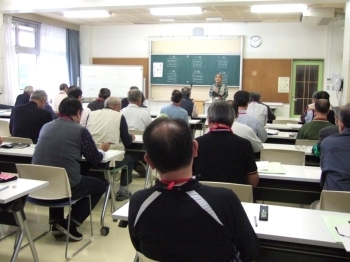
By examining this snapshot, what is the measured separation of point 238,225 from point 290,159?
2.52 m

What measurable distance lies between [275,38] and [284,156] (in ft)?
24.0

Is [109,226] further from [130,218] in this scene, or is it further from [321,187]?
[130,218]

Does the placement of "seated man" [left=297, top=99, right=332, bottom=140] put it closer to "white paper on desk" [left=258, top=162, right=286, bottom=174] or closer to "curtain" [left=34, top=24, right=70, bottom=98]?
"white paper on desk" [left=258, top=162, right=286, bottom=174]

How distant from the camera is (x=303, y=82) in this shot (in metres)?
10.4

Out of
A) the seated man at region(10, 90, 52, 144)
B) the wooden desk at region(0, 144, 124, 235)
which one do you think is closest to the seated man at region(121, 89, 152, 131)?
the seated man at region(10, 90, 52, 144)

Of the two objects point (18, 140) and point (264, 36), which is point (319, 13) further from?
point (18, 140)

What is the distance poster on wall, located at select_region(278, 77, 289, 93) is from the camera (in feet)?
33.9

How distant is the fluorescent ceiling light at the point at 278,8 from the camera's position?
819 centimetres

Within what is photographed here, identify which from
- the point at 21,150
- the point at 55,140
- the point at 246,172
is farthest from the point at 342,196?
the point at 21,150

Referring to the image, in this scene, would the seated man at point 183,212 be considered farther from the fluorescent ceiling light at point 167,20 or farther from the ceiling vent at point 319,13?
the fluorescent ceiling light at point 167,20

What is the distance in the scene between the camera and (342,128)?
2816 mm

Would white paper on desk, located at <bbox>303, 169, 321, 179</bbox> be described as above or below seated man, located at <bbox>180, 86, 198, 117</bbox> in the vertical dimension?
below

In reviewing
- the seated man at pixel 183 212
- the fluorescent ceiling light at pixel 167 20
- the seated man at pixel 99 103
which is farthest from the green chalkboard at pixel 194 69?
the seated man at pixel 183 212

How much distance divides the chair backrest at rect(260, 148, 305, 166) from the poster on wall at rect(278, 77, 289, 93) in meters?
6.96
